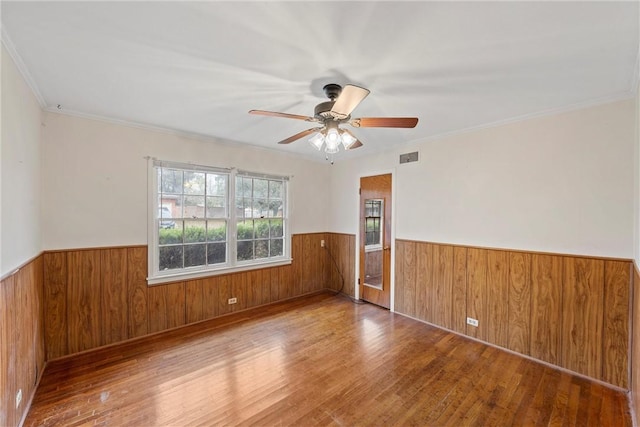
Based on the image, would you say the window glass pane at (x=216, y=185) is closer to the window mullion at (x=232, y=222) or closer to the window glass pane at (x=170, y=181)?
the window mullion at (x=232, y=222)

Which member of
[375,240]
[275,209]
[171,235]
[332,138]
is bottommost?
[375,240]

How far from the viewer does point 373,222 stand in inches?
174

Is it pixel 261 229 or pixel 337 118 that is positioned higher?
pixel 337 118

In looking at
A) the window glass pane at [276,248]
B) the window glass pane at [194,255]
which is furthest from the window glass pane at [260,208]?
the window glass pane at [194,255]

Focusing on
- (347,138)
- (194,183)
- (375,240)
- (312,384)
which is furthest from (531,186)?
Answer: (194,183)

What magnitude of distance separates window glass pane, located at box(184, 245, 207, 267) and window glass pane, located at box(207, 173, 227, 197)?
759 millimetres

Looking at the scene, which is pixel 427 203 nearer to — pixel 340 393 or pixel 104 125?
pixel 340 393

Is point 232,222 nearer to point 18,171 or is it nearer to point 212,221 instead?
point 212,221

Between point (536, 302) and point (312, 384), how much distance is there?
241 cm

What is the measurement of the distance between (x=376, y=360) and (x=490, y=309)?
1.49 m

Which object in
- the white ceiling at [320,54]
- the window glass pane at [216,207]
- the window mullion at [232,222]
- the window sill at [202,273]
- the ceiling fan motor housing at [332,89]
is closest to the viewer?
the white ceiling at [320,54]

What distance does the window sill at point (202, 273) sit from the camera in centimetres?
328

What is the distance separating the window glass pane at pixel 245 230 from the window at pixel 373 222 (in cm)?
192

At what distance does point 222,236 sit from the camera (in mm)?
3875
